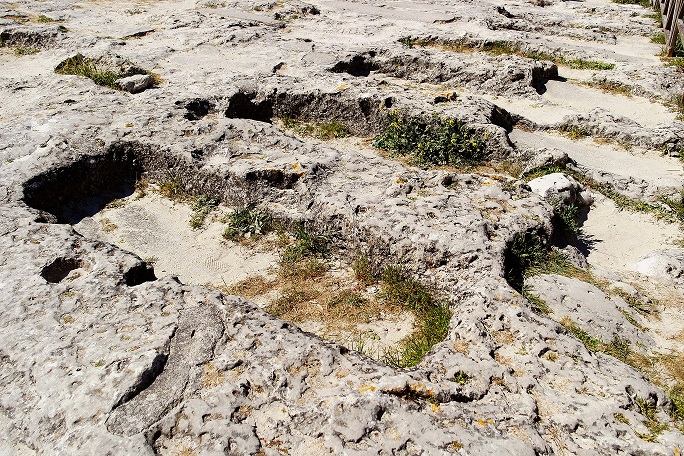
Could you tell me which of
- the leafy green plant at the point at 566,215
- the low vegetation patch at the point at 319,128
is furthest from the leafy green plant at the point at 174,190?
the leafy green plant at the point at 566,215

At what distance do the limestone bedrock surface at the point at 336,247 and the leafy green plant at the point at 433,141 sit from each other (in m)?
0.18

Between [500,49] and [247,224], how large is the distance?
325 inches

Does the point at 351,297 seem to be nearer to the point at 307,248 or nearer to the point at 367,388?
the point at 307,248

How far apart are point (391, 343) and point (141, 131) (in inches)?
170

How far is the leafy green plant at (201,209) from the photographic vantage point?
5.50 m

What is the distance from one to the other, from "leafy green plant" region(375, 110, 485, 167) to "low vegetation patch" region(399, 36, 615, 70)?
13.6 ft

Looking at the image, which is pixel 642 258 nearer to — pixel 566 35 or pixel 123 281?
pixel 123 281

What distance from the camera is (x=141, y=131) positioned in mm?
6418

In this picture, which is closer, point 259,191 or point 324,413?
point 324,413

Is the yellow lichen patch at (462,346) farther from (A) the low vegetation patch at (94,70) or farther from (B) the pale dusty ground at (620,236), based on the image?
(A) the low vegetation patch at (94,70)

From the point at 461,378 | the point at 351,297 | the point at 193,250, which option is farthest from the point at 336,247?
the point at 461,378

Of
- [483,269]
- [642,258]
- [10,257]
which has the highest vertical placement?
[10,257]

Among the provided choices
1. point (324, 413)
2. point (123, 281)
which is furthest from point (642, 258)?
point (123, 281)

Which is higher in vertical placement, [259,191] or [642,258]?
[259,191]
